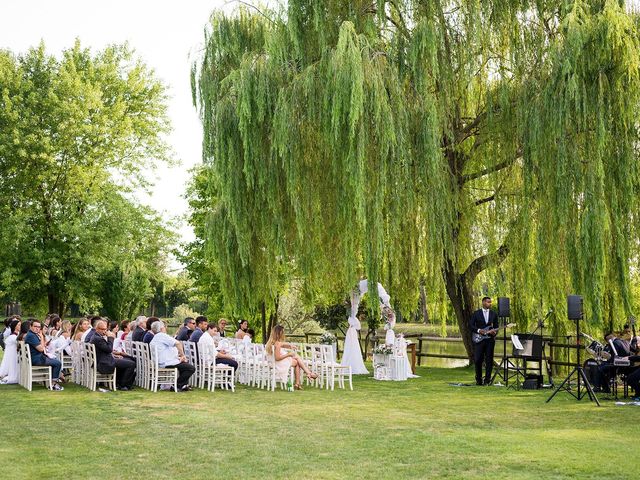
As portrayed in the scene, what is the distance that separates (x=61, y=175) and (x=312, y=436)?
84.1ft

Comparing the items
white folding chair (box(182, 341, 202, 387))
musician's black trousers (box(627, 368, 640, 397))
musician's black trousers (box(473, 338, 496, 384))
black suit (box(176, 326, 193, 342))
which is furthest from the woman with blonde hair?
musician's black trousers (box(627, 368, 640, 397))

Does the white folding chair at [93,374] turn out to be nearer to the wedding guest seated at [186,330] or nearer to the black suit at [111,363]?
the black suit at [111,363]

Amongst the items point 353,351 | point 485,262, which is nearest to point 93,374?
point 353,351

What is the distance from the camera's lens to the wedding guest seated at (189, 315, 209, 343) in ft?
49.3

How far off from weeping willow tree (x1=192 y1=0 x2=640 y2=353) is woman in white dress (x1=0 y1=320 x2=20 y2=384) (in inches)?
159

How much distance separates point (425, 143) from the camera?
1470 centimetres

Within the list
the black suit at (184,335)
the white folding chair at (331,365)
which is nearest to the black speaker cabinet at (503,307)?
the white folding chair at (331,365)

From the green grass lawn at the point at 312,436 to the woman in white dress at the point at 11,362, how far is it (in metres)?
2.10

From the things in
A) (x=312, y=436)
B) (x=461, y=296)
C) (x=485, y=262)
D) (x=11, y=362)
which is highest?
(x=485, y=262)

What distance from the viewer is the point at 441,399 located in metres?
13.0

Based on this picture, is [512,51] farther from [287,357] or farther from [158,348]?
[158,348]

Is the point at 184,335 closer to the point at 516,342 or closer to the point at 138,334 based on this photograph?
the point at 138,334

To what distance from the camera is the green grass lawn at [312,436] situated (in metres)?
7.18

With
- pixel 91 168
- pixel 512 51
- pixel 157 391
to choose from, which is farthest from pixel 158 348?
pixel 91 168
